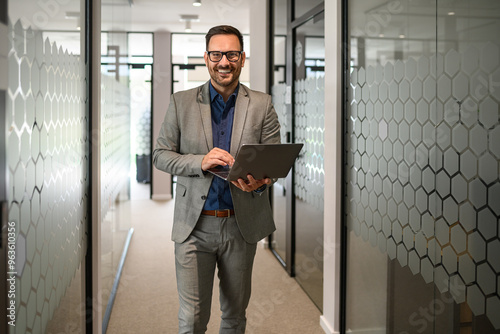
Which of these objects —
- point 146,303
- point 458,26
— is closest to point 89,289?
point 146,303

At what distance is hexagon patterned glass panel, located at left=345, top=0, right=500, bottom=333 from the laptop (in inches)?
24.8

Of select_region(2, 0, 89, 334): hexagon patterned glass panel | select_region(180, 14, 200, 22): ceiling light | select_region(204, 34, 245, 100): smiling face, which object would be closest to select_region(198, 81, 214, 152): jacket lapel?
select_region(204, 34, 245, 100): smiling face

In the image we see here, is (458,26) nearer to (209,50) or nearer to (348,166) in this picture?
(209,50)

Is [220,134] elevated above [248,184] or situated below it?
above

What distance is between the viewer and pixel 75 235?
2.46 m

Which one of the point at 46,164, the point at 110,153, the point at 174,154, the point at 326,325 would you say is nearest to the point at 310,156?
the point at 326,325

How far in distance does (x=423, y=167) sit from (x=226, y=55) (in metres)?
0.97

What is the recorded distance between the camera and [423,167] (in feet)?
7.35

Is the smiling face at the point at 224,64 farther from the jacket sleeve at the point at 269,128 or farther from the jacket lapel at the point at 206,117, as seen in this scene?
the jacket sleeve at the point at 269,128

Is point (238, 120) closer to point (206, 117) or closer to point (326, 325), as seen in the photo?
point (206, 117)

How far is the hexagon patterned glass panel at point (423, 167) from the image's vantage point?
6.01 feet

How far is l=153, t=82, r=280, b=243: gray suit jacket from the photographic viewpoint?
85.6 inches

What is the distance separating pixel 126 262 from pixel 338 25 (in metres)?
3.20

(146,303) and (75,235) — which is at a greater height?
(75,235)
